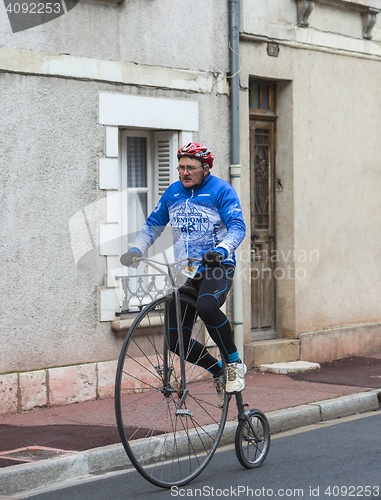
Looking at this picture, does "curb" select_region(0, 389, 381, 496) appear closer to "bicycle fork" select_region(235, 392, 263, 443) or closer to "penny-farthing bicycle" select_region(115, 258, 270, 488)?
"penny-farthing bicycle" select_region(115, 258, 270, 488)

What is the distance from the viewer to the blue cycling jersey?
17.8 ft

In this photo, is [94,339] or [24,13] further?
[94,339]

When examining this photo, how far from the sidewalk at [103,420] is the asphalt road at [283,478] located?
21 cm

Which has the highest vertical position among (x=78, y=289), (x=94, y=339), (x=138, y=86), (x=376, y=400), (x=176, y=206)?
(x=138, y=86)

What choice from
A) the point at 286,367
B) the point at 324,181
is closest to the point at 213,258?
the point at 286,367

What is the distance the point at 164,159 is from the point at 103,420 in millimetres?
3311

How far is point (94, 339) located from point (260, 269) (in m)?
3.08

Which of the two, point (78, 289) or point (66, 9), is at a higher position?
point (66, 9)

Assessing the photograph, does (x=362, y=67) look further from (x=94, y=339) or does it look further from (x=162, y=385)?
(x=162, y=385)

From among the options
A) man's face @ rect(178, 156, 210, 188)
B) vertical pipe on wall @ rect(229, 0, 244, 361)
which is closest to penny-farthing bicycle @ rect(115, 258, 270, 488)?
man's face @ rect(178, 156, 210, 188)

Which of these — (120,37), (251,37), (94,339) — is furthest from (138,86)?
(94,339)

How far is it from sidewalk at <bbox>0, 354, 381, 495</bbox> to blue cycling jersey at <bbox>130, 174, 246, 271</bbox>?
1675mm

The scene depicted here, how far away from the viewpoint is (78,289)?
828cm

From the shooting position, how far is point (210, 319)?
534cm
